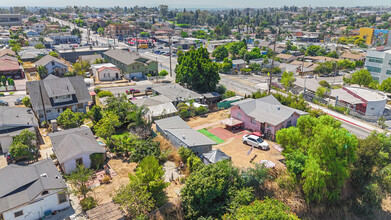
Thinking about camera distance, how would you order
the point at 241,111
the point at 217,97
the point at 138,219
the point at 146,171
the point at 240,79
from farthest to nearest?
the point at 240,79 < the point at 217,97 < the point at 241,111 < the point at 146,171 < the point at 138,219

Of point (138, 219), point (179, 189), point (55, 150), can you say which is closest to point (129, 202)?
point (138, 219)

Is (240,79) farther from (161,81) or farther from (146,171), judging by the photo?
(146,171)

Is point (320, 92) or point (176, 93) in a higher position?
point (176, 93)

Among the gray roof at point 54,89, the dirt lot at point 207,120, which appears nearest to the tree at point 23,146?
the gray roof at point 54,89

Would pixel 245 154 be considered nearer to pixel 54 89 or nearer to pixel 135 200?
pixel 135 200

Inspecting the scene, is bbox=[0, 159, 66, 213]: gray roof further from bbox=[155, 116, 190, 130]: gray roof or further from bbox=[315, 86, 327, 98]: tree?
bbox=[315, 86, 327, 98]: tree

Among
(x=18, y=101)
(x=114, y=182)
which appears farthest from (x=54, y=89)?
→ (x=114, y=182)

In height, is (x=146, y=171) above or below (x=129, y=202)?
above
